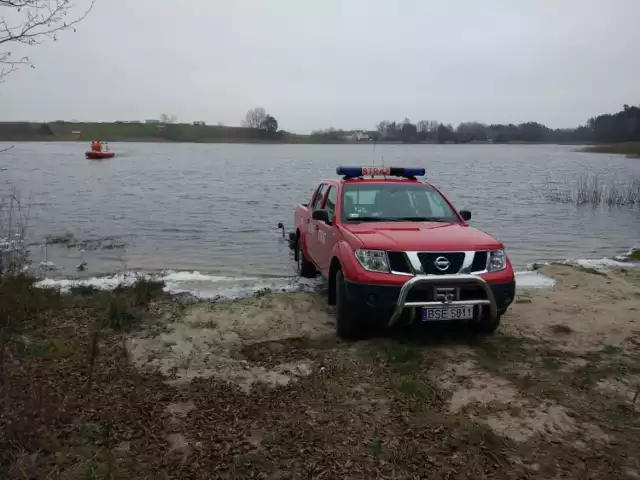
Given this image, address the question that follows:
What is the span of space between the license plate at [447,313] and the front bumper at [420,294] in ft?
0.18

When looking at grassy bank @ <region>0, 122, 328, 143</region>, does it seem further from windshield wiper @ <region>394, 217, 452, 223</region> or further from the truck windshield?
windshield wiper @ <region>394, 217, 452, 223</region>

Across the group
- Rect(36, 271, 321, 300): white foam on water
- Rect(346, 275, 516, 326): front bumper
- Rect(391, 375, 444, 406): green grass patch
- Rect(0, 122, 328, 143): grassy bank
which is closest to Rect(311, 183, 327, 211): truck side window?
Rect(36, 271, 321, 300): white foam on water

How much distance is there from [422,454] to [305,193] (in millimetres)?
26937

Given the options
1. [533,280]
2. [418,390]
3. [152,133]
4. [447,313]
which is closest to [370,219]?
[447,313]

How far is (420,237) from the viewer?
6125 mm

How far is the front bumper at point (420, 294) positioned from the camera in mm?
5672

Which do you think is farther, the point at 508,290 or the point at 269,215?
the point at 269,215

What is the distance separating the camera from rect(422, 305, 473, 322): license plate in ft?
18.8

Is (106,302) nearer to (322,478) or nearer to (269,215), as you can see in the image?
(322,478)

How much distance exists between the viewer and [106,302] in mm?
7766

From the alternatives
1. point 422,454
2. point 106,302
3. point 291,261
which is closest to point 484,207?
point 291,261

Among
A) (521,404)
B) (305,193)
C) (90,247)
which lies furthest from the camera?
(305,193)

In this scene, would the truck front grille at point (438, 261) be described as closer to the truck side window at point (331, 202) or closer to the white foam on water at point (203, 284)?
the truck side window at point (331, 202)

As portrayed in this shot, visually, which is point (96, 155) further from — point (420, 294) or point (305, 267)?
point (420, 294)
